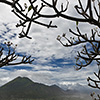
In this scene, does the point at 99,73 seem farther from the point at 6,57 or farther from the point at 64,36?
the point at 6,57

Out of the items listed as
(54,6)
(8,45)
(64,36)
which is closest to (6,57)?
(8,45)

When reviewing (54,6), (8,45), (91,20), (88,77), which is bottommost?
(88,77)

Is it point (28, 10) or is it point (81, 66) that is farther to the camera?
point (81, 66)

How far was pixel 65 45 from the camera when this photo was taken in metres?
6.73

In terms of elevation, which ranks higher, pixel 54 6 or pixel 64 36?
pixel 54 6

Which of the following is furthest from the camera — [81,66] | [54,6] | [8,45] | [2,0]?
[8,45]

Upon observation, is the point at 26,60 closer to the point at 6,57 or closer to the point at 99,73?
the point at 6,57

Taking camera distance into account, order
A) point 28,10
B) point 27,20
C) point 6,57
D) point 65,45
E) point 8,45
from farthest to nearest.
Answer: point 8,45
point 6,57
point 65,45
point 28,10
point 27,20

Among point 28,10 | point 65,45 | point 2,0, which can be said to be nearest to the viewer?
point 2,0

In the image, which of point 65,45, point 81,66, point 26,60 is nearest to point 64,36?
point 65,45

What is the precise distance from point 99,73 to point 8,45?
6280 millimetres

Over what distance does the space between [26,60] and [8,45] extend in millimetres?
1644

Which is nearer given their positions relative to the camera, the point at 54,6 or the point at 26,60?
the point at 54,6

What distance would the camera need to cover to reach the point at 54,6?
2.37 metres
